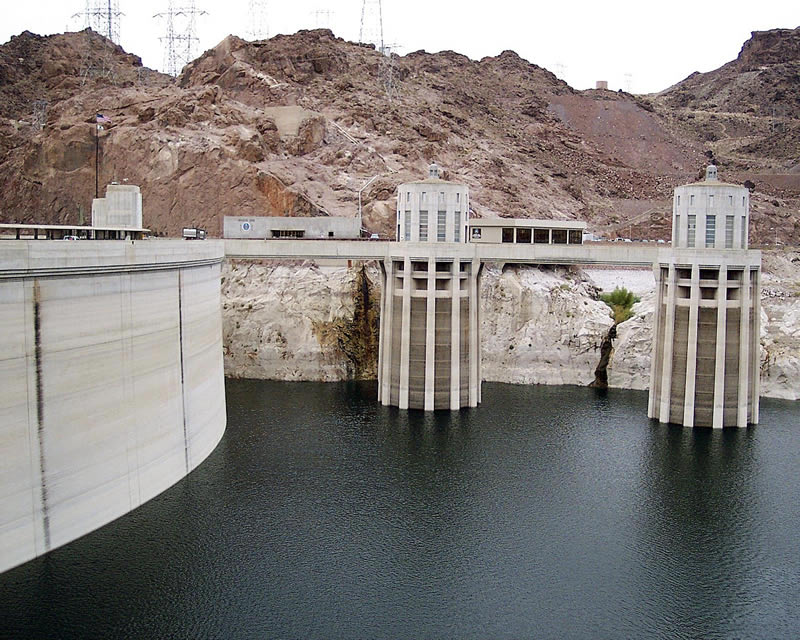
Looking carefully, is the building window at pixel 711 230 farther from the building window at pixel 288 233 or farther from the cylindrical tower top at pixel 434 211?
the building window at pixel 288 233

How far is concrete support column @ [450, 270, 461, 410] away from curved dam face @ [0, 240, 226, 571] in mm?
15917

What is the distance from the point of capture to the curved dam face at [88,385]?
26062mm

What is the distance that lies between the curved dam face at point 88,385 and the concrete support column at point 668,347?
942 inches

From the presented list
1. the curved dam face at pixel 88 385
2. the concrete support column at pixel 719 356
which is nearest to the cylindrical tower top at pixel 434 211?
the concrete support column at pixel 719 356

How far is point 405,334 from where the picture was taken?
1916 inches

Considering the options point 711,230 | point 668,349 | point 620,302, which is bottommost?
point 668,349

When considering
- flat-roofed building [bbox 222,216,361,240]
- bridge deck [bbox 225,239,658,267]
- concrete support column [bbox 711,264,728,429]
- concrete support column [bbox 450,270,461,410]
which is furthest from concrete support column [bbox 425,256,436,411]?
flat-roofed building [bbox 222,216,361,240]

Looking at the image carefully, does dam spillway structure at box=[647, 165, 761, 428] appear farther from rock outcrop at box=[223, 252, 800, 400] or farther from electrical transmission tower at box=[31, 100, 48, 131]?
electrical transmission tower at box=[31, 100, 48, 131]

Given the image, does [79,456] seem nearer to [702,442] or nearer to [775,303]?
[702,442]

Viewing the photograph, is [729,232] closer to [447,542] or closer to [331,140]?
[447,542]

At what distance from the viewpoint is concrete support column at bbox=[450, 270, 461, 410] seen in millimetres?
48312

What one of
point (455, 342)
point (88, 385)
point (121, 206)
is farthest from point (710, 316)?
point (121, 206)

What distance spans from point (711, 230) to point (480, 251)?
40.6ft

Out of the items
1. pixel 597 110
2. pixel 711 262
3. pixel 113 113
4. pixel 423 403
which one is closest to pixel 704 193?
pixel 711 262
